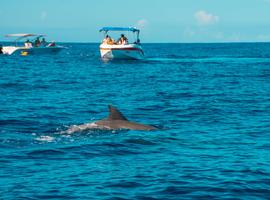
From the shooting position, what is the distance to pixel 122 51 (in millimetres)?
71000

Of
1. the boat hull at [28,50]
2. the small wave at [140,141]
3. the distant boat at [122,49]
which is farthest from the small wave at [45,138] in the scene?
the boat hull at [28,50]

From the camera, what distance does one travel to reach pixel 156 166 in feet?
48.1

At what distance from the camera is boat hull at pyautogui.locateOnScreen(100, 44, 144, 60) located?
70.8m

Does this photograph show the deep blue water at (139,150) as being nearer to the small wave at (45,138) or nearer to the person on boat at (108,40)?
the small wave at (45,138)

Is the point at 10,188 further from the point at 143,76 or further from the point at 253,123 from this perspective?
the point at 143,76

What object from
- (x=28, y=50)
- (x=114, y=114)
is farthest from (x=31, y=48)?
(x=114, y=114)

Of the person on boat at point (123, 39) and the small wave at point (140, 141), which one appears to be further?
the person on boat at point (123, 39)

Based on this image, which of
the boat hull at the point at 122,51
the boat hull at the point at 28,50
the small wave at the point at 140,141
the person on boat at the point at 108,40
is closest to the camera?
the small wave at the point at 140,141

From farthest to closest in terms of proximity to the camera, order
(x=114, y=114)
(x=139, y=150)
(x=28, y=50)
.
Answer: (x=28, y=50) → (x=114, y=114) → (x=139, y=150)

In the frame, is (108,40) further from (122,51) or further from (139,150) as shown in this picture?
(139,150)

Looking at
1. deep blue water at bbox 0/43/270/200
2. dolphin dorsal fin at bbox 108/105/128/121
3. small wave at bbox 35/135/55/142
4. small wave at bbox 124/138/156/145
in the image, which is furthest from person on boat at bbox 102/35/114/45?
small wave at bbox 124/138/156/145

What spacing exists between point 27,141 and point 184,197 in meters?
7.54

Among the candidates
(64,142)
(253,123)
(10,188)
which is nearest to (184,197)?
(10,188)

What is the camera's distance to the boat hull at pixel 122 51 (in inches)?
2785
